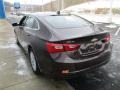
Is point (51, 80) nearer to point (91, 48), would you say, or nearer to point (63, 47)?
point (63, 47)

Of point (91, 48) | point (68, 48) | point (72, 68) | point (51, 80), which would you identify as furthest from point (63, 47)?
point (51, 80)

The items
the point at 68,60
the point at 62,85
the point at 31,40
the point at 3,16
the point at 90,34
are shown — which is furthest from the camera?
the point at 3,16

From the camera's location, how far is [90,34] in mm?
3393

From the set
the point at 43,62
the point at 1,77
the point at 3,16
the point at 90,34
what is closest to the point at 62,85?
the point at 43,62

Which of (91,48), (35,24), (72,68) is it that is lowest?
(72,68)

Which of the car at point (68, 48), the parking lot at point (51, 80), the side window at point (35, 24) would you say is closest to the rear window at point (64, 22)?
the car at point (68, 48)

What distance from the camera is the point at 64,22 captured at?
165 inches

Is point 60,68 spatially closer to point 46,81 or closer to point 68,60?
point 68,60

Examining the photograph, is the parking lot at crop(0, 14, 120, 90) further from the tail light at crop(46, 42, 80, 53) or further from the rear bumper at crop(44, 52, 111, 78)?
the tail light at crop(46, 42, 80, 53)

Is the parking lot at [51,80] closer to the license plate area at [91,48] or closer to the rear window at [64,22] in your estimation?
the license plate area at [91,48]

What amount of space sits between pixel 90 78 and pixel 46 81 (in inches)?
41.0

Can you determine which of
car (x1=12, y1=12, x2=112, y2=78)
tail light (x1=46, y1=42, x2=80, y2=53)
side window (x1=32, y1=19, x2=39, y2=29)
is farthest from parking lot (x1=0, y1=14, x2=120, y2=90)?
side window (x1=32, y1=19, x2=39, y2=29)

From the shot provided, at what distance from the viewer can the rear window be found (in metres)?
3.97

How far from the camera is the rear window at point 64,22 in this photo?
397 centimetres
